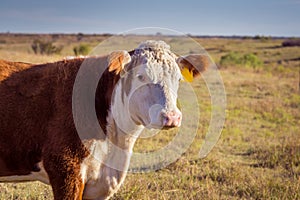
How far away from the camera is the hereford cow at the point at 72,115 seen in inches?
130

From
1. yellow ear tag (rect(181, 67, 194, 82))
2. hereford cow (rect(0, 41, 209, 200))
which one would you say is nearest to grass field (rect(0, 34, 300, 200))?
hereford cow (rect(0, 41, 209, 200))

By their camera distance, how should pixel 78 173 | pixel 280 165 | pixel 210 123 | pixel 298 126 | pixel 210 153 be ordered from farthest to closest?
pixel 298 126, pixel 210 123, pixel 210 153, pixel 280 165, pixel 78 173

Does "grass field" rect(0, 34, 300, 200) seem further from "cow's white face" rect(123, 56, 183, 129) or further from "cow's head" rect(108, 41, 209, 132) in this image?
"cow's white face" rect(123, 56, 183, 129)

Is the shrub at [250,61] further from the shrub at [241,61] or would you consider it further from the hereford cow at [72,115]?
the hereford cow at [72,115]

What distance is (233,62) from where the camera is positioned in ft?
107

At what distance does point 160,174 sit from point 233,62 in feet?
90.1

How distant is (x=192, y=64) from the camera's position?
3787 mm

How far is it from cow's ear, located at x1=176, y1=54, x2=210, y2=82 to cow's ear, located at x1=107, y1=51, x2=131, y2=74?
21.4 inches

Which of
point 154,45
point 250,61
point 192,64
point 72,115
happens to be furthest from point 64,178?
point 250,61

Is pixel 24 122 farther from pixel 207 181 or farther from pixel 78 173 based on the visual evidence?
pixel 207 181

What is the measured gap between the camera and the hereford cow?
3.30 m

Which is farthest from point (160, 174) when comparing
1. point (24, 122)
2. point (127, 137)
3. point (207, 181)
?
point (24, 122)

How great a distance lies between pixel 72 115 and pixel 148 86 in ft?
2.55

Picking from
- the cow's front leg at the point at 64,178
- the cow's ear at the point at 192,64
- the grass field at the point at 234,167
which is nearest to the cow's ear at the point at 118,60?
the cow's ear at the point at 192,64
